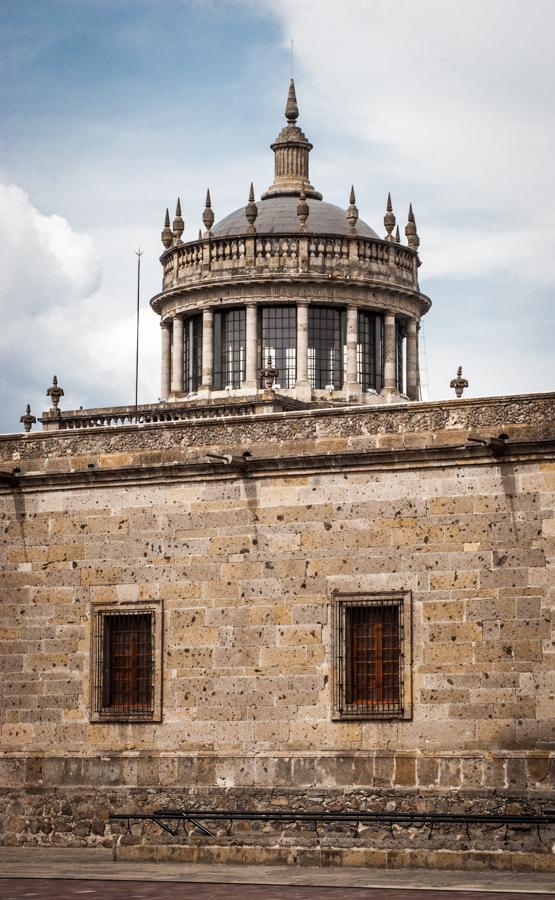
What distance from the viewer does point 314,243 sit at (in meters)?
49.8

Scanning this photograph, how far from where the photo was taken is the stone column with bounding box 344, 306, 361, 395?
49.8 metres

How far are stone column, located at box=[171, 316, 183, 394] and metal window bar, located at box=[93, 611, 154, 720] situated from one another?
2189 centimetres

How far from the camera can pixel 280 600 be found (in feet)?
93.4

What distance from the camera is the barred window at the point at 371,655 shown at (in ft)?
90.3

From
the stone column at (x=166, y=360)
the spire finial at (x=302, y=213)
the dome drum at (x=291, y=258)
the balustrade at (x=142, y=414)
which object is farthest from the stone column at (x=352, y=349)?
the balustrade at (x=142, y=414)

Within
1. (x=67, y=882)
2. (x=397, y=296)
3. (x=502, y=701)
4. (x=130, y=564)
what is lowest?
(x=67, y=882)

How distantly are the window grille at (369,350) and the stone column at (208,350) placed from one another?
3630mm

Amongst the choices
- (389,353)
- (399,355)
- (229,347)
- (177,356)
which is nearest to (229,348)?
(229,347)

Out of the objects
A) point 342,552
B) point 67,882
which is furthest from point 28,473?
point 67,882

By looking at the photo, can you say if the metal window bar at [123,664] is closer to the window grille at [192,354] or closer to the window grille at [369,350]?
the window grille at [369,350]

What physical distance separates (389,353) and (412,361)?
171 centimetres

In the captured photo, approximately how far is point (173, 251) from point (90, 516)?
877 inches

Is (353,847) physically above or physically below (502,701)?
below

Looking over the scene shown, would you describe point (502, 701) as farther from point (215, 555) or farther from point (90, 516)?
point (90, 516)
